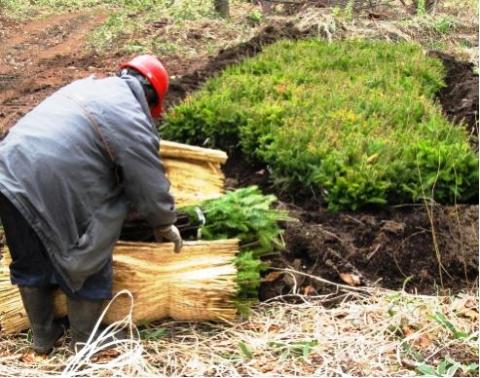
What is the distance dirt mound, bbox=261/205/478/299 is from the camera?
15.8ft

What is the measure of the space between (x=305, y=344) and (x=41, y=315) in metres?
1.55

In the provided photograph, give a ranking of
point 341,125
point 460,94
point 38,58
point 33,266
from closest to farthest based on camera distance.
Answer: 1. point 33,266
2. point 341,125
3. point 460,94
4. point 38,58

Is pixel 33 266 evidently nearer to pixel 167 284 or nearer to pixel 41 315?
pixel 41 315

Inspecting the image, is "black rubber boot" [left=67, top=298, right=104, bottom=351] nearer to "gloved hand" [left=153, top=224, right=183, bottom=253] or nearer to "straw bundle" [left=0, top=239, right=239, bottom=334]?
"straw bundle" [left=0, top=239, right=239, bottom=334]

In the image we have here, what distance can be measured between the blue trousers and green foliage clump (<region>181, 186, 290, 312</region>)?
0.79 meters

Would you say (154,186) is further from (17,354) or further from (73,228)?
(17,354)

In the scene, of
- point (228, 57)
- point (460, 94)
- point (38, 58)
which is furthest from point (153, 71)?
point (38, 58)

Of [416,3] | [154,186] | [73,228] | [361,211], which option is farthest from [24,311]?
[416,3]

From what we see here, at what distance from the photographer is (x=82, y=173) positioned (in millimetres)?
3812

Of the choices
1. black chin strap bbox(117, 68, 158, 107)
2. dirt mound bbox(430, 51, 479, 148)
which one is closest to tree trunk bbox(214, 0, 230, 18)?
dirt mound bbox(430, 51, 479, 148)

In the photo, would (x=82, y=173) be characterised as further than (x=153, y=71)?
No

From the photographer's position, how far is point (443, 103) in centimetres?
868

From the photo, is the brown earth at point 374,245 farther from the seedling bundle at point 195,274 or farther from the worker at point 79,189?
the worker at point 79,189

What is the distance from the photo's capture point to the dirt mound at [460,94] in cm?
781
